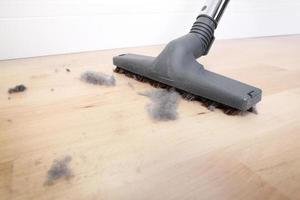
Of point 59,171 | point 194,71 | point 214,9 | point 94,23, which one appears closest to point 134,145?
point 59,171

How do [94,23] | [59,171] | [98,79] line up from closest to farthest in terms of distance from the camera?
[59,171]
[98,79]
[94,23]

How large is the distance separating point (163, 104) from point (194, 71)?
11 centimetres

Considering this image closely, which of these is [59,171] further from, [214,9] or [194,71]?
[214,9]

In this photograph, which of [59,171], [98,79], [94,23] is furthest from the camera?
[94,23]

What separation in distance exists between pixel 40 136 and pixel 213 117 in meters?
0.34

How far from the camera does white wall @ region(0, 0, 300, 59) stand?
2.88ft

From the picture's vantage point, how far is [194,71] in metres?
0.63

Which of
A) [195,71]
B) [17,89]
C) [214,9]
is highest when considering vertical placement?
A: [214,9]

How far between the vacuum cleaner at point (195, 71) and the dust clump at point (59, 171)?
1.07 ft

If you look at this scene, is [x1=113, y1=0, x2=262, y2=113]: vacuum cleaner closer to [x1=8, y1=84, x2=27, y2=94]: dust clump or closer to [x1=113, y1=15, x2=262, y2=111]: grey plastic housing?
[x1=113, y1=15, x2=262, y2=111]: grey plastic housing

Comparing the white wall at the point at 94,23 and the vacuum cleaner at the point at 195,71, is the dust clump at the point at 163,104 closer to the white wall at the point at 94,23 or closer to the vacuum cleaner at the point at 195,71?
the vacuum cleaner at the point at 195,71

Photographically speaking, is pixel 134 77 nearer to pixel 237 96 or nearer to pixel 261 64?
pixel 237 96

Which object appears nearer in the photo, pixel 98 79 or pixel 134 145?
pixel 134 145

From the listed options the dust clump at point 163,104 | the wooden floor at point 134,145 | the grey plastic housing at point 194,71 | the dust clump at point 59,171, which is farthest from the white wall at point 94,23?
the dust clump at point 59,171
